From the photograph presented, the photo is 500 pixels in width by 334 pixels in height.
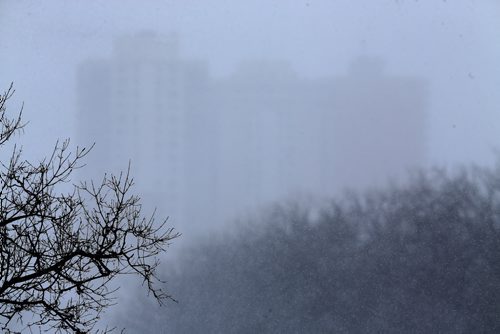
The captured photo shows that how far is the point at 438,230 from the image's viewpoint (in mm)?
4500

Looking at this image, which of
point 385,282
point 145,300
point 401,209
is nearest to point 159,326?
point 145,300

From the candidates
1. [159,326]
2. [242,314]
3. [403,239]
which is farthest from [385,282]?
[159,326]

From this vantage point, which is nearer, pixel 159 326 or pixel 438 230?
pixel 159 326

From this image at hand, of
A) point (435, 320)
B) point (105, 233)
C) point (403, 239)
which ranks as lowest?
point (435, 320)

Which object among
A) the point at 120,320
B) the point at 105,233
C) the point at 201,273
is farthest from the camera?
the point at 201,273

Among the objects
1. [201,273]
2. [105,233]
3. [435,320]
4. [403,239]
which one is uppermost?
[201,273]

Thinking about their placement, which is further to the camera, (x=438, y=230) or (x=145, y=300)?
(x=438, y=230)

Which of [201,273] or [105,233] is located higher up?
[201,273]

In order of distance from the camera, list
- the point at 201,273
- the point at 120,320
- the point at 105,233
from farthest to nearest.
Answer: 1. the point at 201,273
2. the point at 120,320
3. the point at 105,233

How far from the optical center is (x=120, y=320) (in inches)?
157

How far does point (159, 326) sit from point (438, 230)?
2.31 meters

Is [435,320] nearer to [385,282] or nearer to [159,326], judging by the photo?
[385,282]

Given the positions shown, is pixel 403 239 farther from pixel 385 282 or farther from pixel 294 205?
pixel 294 205

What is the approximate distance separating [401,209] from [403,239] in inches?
9.4
